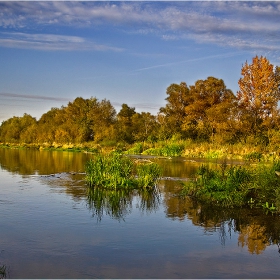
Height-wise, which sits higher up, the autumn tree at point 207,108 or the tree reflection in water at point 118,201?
the autumn tree at point 207,108

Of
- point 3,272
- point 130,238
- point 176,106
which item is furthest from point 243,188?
point 176,106

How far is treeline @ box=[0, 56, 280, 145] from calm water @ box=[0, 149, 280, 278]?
73.7ft

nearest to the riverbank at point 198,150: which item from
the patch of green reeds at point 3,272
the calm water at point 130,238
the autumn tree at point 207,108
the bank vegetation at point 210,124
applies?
the bank vegetation at point 210,124

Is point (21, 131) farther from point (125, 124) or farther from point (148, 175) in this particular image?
point (148, 175)

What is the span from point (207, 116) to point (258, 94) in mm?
5733

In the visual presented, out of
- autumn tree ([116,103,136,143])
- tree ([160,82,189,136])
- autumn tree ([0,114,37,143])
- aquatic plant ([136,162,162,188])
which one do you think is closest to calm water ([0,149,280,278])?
aquatic plant ([136,162,162,188])

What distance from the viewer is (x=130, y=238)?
9.27m

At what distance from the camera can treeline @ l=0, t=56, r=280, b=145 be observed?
119 feet

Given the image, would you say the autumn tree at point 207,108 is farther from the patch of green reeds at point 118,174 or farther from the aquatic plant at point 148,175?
the patch of green reeds at point 118,174

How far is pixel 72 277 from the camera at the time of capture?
22.4ft

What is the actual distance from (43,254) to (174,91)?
37.0 metres

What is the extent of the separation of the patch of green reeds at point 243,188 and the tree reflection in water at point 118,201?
5.72 ft

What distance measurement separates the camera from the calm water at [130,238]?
730cm

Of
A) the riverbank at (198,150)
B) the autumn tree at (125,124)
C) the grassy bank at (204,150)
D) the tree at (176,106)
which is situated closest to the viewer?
the riverbank at (198,150)
